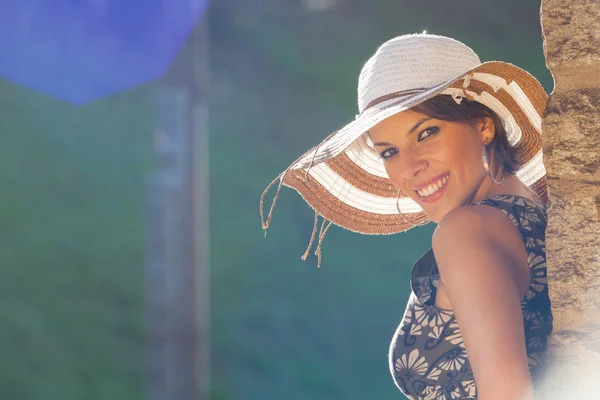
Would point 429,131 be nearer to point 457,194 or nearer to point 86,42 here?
point 457,194

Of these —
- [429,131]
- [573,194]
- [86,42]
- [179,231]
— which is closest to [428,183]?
[429,131]

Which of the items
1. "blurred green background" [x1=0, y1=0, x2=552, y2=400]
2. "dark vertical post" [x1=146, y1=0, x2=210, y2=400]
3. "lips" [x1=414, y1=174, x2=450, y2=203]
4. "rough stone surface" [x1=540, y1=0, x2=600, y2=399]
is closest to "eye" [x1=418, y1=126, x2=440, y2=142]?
"lips" [x1=414, y1=174, x2=450, y2=203]

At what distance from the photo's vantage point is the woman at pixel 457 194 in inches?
60.7

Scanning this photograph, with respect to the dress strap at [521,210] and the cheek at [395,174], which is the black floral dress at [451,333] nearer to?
the dress strap at [521,210]

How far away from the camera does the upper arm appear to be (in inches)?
57.9

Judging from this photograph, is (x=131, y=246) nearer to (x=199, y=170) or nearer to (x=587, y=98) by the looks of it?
(x=199, y=170)

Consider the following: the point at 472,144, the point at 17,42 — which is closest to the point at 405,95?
the point at 472,144

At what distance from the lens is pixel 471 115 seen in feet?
6.63

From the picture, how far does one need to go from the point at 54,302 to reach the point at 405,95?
507 centimetres

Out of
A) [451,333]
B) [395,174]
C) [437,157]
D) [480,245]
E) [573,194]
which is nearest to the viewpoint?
[573,194]

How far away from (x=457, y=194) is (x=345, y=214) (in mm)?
584

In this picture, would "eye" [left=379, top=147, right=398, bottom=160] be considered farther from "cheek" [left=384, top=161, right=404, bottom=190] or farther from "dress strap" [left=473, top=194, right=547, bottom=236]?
"dress strap" [left=473, top=194, right=547, bottom=236]

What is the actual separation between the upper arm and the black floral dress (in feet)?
A: 0.15

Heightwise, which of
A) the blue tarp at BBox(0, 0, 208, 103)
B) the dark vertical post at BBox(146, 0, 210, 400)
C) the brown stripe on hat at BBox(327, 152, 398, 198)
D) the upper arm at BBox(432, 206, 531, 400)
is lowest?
the upper arm at BBox(432, 206, 531, 400)
